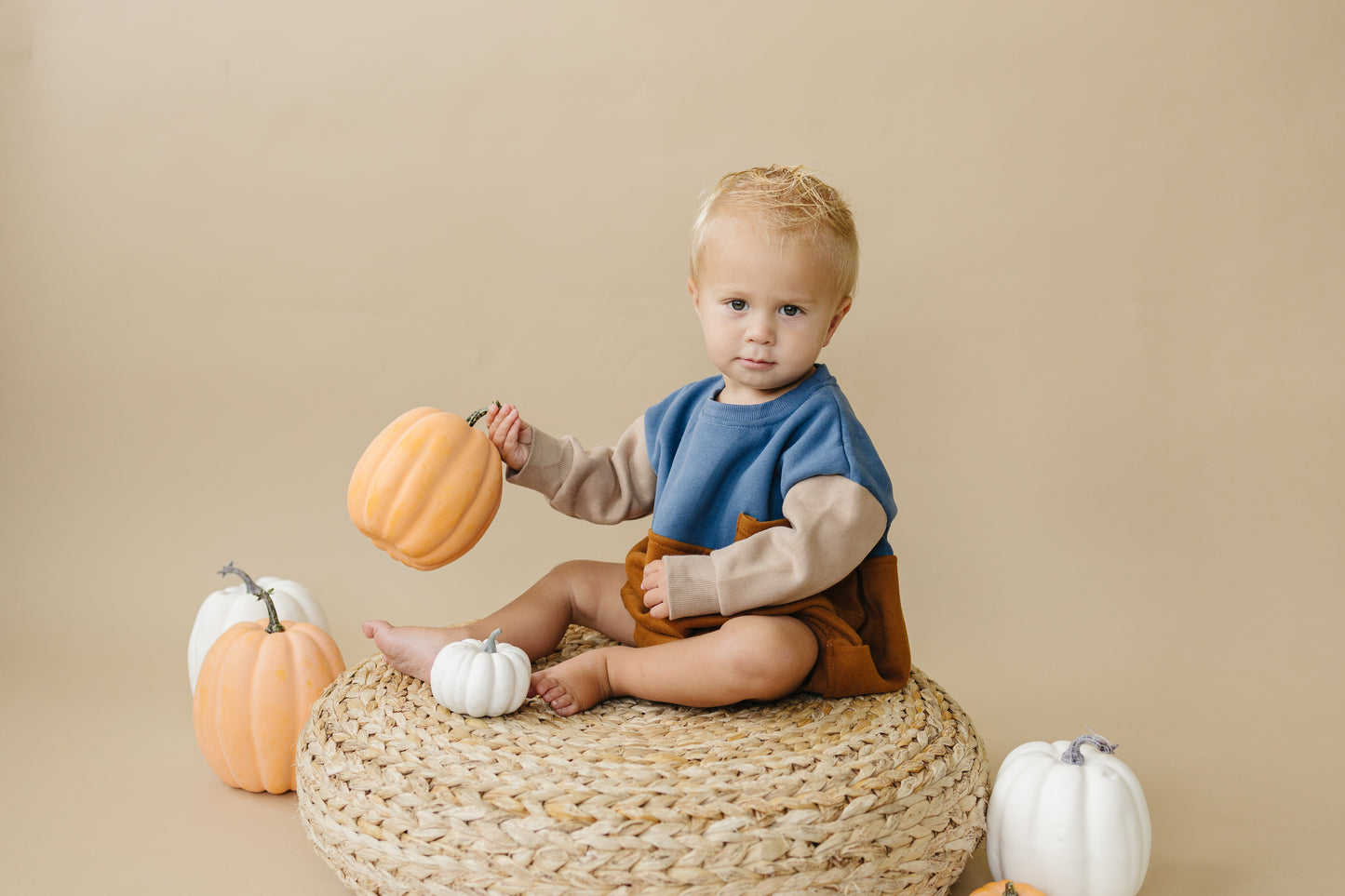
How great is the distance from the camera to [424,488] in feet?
7.96

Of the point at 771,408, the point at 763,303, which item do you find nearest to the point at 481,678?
the point at 771,408

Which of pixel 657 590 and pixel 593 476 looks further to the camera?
pixel 593 476

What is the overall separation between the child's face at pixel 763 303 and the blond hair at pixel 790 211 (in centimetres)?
2

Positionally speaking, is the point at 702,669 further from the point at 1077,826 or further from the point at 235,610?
the point at 235,610

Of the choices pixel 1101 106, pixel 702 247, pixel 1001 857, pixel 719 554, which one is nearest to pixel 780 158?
pixel 1101 106

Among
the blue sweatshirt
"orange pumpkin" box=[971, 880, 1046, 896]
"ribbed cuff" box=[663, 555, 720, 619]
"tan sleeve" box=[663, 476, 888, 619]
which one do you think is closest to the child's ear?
the blue sweatshirt

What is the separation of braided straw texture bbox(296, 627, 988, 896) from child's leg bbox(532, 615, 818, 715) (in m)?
0.05

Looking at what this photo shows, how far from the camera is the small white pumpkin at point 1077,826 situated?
215 centimetres

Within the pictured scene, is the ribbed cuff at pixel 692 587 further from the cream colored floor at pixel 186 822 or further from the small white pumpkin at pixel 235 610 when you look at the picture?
the small white pumpkin at pixel 235 610

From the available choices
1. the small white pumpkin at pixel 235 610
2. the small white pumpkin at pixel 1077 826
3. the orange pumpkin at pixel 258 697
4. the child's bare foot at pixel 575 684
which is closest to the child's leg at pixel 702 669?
the child's bare foot at pixel 575 684

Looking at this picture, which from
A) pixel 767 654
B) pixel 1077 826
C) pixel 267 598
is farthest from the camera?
pixel 267 598

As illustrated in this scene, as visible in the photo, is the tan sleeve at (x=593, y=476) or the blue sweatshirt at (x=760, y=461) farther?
the tan sleeve at (x=593, y=476)

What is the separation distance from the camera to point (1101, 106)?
358 centimetres

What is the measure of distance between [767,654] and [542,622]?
639mm
